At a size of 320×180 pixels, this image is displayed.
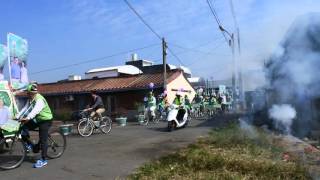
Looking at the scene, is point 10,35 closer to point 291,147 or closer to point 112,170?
point 112,170

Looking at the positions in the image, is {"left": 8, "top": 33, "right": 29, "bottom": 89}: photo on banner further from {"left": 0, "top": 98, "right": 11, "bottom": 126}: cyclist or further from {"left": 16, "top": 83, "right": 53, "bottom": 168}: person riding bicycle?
{"left": 16, "top": 83, "right": 53, "bottom": 168}: person riding bicycle

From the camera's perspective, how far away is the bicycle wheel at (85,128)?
58.5 feet

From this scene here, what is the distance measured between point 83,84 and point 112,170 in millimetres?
31982

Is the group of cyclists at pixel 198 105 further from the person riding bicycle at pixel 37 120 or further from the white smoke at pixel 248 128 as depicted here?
the person riding bicycle at pixel 37 120

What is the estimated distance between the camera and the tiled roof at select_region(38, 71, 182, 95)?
36.8 m

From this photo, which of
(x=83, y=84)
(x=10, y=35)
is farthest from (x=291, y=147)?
(x=83, y=84)

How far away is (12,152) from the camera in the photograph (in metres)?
10.5

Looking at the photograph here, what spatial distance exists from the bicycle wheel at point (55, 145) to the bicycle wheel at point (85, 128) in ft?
18.8

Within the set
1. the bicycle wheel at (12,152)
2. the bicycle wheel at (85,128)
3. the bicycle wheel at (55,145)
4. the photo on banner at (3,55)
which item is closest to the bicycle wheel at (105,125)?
the bicycle wheel at (85,128)

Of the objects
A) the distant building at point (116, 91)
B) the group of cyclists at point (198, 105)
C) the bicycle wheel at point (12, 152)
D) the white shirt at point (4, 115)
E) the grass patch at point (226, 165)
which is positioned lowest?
the grass patch at point (226, 165)

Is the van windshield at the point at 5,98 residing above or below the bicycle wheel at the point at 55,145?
above

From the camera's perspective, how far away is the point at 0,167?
1026cm

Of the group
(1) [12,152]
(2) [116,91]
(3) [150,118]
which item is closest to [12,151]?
(1) [12,152]

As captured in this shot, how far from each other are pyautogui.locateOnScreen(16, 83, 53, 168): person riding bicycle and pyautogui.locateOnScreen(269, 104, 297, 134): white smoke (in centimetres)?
763
